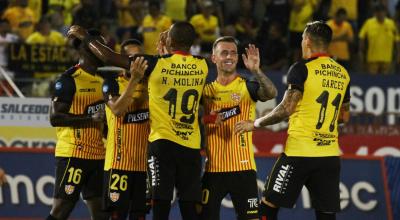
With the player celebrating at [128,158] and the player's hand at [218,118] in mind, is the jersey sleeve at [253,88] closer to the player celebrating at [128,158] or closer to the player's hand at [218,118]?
the player's hand at [218,118]

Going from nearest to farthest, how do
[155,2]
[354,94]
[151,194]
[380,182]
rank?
[151,194]
[380,182]
[354,94]
[155,2]

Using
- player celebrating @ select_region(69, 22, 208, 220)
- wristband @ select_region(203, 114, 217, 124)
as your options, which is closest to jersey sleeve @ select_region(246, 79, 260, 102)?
wristband @ select_region(203, 114, 217, 124)

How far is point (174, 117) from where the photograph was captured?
10578 millimetres

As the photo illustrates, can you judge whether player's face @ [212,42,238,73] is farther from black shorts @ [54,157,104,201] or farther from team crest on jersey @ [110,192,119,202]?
black shorts @ [54,157,104,201]

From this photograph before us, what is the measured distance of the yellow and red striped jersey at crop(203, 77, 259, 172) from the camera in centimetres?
1109

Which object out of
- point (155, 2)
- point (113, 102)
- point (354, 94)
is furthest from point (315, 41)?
point (155, 2)

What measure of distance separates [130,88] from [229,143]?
1.38 meters

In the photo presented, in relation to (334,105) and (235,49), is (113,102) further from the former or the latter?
(334,105)

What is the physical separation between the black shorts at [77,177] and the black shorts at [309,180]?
2125 millimetres

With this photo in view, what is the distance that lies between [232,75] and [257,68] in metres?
0.53

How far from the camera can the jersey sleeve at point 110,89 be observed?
1086cm

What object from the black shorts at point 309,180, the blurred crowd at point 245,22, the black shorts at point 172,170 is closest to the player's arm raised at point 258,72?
the black shorts at point 309,180

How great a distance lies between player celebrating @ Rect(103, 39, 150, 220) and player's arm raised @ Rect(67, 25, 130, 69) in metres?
0.45

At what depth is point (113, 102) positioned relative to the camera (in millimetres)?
10727
